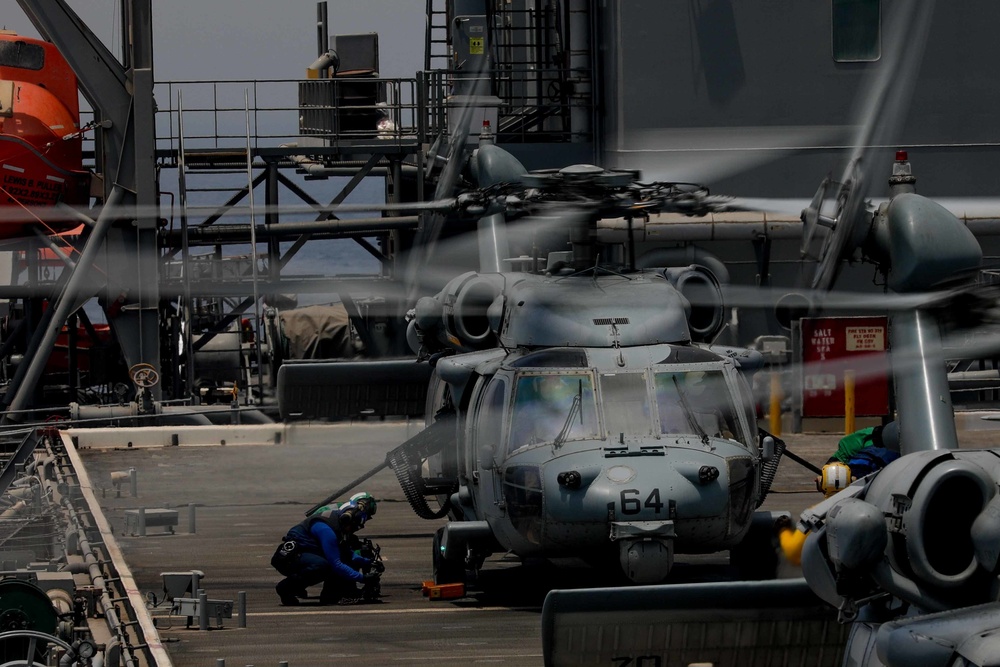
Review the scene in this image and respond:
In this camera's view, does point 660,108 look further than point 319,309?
No

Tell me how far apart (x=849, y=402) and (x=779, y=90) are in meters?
5.26

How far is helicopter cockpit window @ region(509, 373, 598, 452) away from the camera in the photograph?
11.9 m

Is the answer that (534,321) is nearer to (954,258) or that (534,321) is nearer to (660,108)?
(954,258)

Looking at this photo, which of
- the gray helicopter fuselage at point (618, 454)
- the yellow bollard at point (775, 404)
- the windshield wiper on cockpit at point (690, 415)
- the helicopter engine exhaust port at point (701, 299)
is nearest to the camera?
the gray helicopter fuselage at point (618, 454)

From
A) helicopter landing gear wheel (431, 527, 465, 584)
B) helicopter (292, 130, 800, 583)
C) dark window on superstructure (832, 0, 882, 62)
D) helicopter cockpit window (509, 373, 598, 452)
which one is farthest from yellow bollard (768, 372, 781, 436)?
helicopter cockpit window (509, 373, 598, 452)

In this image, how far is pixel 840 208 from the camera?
1052 cm

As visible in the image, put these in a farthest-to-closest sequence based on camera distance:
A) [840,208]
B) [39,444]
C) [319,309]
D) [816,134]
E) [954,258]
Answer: [319,309], [816,134], [39,444], [840,208], [954,258]

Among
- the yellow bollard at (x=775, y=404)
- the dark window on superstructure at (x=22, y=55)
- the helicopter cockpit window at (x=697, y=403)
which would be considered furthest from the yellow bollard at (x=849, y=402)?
the dark window on superstructure at (x=22, y=55)

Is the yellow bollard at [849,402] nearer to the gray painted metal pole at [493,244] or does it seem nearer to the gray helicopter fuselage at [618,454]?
the gray painted metal pole at [493,244]

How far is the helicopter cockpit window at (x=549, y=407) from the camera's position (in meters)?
11.9

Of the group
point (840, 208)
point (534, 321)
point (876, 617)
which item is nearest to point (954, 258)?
point (840, 208)

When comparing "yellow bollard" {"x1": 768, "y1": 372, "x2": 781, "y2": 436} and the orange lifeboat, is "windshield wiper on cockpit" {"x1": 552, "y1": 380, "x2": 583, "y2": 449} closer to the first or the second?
"yellow bollard" {"x1": 768, "y1": 372, "x2": 781, "y2": 436}

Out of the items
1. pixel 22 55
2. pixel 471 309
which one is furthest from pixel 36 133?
pixel 471 309

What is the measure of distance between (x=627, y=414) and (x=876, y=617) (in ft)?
12.8
